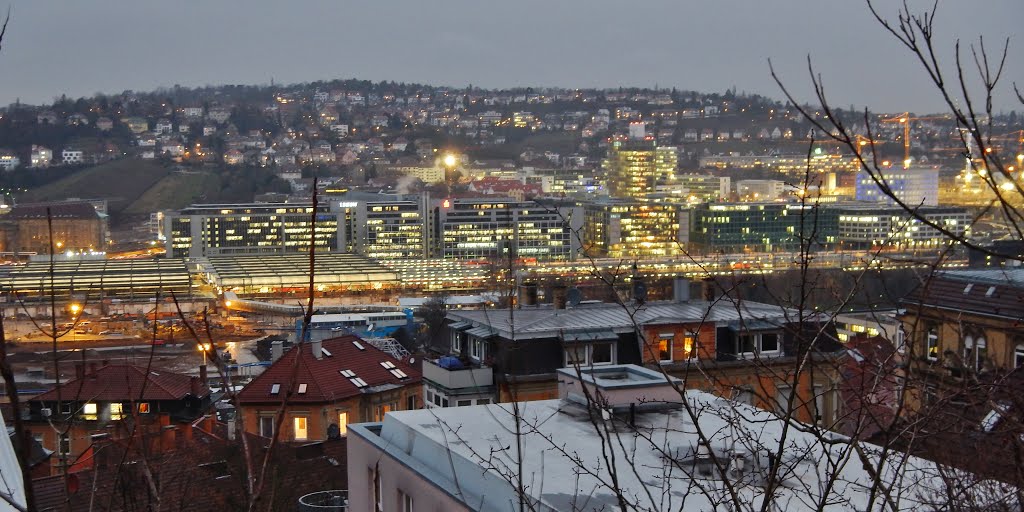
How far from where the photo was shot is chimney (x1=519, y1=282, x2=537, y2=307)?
6066mm

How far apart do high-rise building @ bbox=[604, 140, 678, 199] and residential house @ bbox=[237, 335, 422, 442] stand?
40698 mm

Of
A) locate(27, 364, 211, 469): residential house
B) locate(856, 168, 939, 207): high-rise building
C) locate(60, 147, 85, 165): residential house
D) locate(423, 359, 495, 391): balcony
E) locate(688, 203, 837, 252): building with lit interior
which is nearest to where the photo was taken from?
locate(423, 359, 495, 391): balcony

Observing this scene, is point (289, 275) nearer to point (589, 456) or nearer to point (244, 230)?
point (244, 230)

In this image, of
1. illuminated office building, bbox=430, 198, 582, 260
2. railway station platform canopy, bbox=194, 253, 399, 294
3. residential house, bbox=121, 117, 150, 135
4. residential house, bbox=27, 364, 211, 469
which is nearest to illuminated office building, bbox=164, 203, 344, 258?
illuminated office building, bbox=430, 198, 582, 260

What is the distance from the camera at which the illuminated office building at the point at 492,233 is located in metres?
32.2

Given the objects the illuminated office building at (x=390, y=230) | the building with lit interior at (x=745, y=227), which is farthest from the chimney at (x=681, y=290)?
the building with lit interior at (x=745, y=227)

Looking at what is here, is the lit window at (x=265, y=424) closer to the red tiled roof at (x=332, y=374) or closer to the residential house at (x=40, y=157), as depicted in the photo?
the red tiled roof at (x=332, y=374)

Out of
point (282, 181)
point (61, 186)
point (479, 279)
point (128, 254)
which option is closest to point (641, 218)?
point (479, 279)

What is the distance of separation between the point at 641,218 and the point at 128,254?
1421cm

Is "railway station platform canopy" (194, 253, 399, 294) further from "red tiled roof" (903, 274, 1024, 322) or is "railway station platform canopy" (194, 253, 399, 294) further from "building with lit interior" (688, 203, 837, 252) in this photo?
"red tiled roof" (903, 274, 1024, 322)

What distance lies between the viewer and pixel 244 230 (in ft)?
106

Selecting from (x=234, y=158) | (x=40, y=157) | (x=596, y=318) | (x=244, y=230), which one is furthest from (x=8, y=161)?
(x=596, y=318)

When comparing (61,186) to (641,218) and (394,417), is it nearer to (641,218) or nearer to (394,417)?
(641,218)

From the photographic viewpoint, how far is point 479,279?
25.5 m
